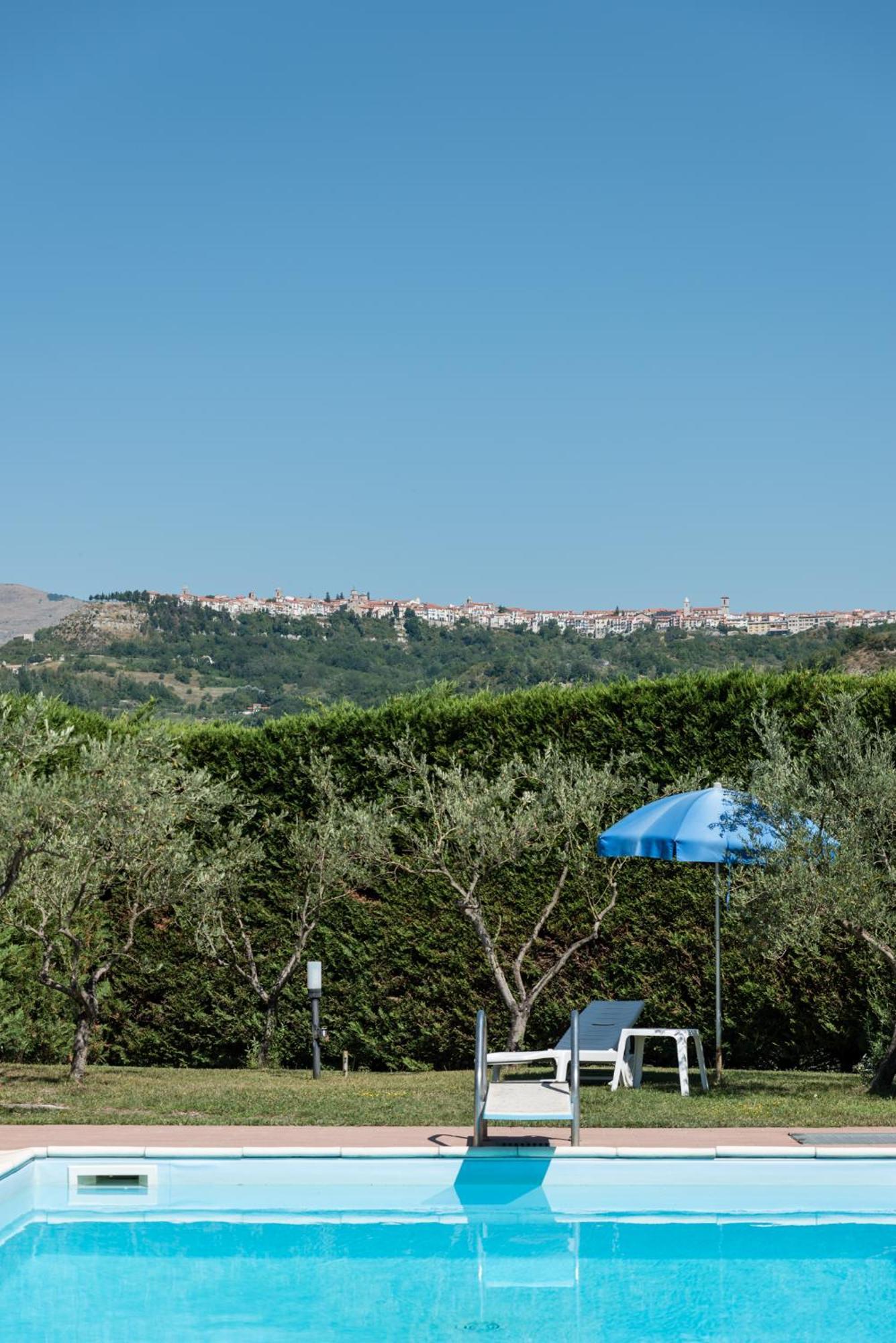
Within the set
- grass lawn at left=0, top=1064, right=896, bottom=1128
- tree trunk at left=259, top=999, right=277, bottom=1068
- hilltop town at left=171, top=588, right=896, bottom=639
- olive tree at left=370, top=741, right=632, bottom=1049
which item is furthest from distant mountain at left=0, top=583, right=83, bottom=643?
grass lawn at left=0, top=1064, right=896, bottom=1128

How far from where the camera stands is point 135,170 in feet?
66.2

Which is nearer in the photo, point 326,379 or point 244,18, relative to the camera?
point 244,18

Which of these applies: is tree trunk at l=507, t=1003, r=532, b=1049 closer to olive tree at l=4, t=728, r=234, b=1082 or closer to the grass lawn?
the grass lawn

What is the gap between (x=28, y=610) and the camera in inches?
2372

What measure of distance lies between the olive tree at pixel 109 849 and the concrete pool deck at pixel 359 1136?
215 centimetres

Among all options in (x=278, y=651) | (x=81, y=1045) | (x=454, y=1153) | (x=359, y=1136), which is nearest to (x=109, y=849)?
(x=81, y=1045)

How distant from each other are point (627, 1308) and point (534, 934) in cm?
577

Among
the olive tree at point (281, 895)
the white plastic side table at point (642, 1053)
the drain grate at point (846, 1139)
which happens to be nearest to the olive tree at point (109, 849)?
the olive tree at point (281, 895)

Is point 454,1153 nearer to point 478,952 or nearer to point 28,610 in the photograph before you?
point 478,952

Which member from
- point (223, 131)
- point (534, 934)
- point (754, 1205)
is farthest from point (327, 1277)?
point (223, 131)

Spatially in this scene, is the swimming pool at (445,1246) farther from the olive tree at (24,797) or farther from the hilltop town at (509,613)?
the hilltop town at (509,613)

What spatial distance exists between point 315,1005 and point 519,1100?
4579 millimetres

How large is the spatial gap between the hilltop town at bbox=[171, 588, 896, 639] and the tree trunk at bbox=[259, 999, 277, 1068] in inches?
1051

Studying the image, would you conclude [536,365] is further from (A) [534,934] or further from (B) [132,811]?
(B) [132,811]
